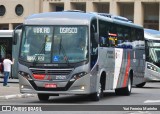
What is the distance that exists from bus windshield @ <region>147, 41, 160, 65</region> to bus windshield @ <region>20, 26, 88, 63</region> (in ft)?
61.9

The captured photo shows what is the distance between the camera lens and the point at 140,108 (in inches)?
562

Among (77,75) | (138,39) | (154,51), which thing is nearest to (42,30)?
(77,75)

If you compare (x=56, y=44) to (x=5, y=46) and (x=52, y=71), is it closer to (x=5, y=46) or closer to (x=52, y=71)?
(x=52, y=71)

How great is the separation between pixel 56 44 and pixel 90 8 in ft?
179

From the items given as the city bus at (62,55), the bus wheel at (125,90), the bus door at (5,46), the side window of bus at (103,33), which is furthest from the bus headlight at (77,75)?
the bus door at (5,46)

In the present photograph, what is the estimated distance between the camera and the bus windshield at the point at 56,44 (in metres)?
20.8

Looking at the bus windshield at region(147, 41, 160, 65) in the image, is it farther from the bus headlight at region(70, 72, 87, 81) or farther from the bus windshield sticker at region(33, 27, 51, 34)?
the bus headlight at region(70, 72, 87, 81)

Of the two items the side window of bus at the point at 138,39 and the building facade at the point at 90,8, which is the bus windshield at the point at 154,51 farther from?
the building facade at the point at 90,8

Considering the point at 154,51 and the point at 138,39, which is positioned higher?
the point at 138,39

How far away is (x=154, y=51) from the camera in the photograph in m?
40.3

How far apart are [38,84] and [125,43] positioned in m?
6.47

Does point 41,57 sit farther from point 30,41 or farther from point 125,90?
point 125,90

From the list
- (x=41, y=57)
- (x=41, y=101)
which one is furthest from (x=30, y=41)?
(x=41, y=101)

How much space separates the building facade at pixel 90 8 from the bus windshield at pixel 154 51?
32699mm
